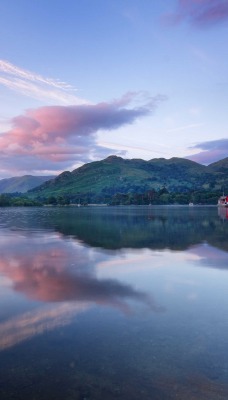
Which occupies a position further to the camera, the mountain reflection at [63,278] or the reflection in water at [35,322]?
the mountain reflection at [63,278]

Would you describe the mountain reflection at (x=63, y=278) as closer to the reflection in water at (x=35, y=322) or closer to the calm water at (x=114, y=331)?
the calm water at (x=114, y=331)

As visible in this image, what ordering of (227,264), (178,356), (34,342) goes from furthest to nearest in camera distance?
(227,264), (34,342), (178,356)

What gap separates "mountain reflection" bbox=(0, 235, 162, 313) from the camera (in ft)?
55.1

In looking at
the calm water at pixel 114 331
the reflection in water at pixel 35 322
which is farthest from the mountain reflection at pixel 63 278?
the reflection in water at pixel 35 322

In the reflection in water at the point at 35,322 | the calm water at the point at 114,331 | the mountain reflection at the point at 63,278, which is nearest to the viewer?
the calm water at the point at 114,331

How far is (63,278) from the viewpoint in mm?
21047

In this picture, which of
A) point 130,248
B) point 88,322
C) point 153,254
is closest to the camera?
point 88,322

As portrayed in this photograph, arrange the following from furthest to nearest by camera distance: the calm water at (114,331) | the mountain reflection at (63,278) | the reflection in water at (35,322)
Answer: the mountain reflection at (63,278) → the reflection in water at (35,322) → the calm water at (114,331)

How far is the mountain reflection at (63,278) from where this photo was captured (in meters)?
16.8

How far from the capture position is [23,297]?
16938mm

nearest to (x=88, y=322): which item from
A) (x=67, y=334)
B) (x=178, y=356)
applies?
(x=67, y=334)

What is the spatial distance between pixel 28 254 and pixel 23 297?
13915mm

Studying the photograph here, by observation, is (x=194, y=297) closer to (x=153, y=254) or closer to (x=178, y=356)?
A: (x=178, y=356)

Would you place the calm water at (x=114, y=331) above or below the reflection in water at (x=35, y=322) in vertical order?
below
